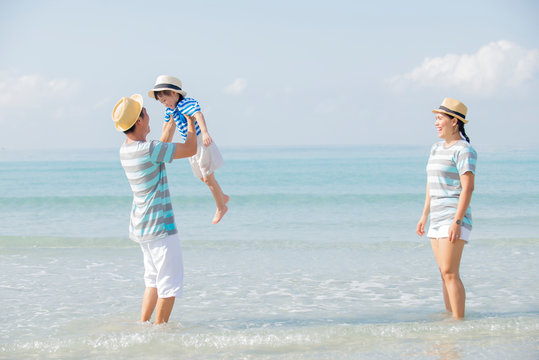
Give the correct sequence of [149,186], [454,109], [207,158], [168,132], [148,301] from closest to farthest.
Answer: [149,186] → [454,109] → [168,132] → [148,301] → [207,158]

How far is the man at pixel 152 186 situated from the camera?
4.50m

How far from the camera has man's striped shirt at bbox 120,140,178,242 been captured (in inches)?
177

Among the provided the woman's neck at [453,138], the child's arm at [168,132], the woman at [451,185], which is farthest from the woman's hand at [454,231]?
the child's arm at [168,132]

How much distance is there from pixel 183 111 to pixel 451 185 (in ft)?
7.82

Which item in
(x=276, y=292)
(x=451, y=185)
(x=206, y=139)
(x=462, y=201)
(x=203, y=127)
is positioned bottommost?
(x=276, y=292)

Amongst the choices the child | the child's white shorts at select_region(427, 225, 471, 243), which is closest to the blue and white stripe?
the child

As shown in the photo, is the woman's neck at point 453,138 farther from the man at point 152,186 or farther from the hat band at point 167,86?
the hat band at point 167,86

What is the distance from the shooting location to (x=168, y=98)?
5.12m

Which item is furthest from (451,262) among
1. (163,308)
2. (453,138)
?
(163,308)

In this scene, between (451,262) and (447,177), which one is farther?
(451,262)

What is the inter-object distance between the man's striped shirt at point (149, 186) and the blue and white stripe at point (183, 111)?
0.66 m

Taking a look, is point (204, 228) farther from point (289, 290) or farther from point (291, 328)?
point (291, 328)

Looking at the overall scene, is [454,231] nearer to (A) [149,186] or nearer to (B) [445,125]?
(B) [445,125]

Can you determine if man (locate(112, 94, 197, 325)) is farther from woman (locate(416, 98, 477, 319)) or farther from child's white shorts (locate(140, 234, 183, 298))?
woman (locate(416, 98, 477, 319))
